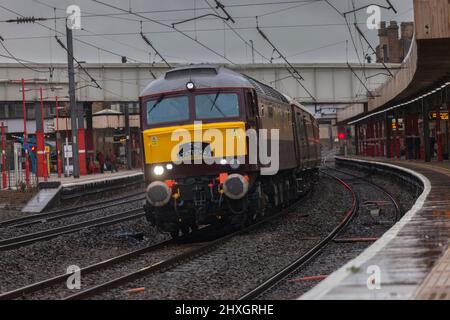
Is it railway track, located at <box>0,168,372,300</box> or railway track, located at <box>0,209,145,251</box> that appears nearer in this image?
railway track, located at <box>0,168,372,300</box>

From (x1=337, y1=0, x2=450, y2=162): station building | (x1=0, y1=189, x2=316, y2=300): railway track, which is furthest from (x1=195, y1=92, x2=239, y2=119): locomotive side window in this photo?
(x1=337, y1=0, x2=450, y2=162): station building

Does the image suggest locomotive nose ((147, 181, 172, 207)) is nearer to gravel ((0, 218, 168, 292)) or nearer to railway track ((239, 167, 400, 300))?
gravel ((0, 218, 168, 292))

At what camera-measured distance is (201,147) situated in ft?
48.0

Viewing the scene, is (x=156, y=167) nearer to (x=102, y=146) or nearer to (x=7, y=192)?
(x=7, y=192)

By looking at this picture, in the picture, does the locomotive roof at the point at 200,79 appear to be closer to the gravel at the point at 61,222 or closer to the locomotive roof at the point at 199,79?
the locomotive roof at the point at 199,79

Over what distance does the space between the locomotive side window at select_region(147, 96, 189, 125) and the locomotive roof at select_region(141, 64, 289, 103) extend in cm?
22

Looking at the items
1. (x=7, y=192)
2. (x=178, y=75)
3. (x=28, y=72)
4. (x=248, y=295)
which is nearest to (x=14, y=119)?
(x=28, y=72)

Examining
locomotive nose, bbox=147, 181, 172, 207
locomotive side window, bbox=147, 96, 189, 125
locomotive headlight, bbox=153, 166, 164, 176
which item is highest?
locomotive side window, bbox=147, 96, 189, 125

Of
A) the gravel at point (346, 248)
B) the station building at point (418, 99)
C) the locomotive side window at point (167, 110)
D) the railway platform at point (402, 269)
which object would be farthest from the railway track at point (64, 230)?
the station building at point (418, 99)

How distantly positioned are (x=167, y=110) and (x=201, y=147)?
3.81 feet

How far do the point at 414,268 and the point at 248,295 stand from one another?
78.4 inches

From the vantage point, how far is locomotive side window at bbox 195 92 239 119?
1486 cm

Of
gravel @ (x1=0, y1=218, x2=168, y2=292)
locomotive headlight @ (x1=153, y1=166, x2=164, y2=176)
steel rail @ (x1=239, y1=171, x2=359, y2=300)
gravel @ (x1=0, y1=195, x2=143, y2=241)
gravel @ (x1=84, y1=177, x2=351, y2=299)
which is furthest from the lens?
gravel @ (x1=0, y1=195, x2=143, y2=241)

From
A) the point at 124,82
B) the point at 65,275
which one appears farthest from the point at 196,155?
the point at 124,82
